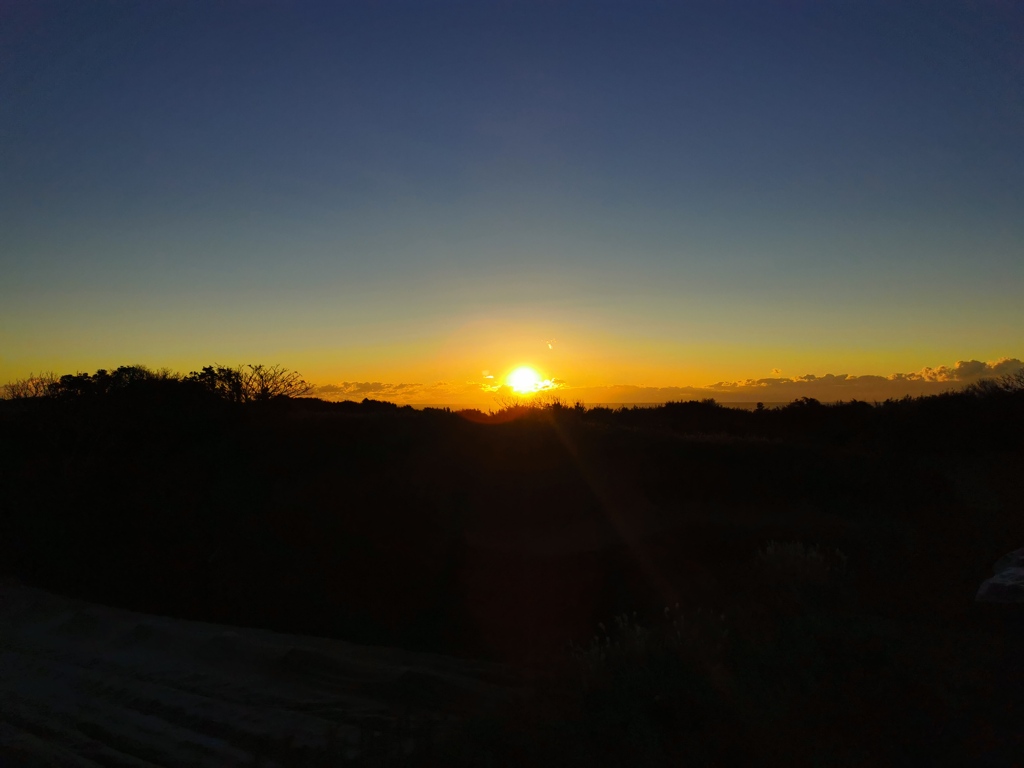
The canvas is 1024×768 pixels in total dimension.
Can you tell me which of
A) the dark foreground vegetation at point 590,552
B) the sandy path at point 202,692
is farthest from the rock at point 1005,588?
the sandy path at point 202,692

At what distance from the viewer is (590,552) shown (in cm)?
1262

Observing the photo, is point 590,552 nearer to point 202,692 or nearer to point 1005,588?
point 1005,588

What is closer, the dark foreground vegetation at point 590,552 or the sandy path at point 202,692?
the dark foreground vegetation at point 590,552

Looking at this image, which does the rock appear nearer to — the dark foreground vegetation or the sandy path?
the dark foreground vegetation

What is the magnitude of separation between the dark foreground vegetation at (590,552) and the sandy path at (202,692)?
1.01 metres

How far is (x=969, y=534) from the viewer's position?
1192 centimetres

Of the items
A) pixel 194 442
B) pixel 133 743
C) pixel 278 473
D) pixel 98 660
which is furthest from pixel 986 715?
pixel 194 442

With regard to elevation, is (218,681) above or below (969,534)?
below

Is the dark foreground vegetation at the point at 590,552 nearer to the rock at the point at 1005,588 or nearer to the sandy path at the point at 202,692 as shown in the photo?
the rock at the point at 1005,588

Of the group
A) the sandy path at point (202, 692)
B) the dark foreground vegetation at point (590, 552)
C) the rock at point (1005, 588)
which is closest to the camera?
the dark foreground vegetation at point (590, 552)

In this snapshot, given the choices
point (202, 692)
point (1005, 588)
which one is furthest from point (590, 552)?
point (202, 692)

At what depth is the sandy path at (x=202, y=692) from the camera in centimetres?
694

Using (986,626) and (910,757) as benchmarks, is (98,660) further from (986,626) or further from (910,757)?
(986,626)

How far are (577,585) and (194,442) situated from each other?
10.3 m
